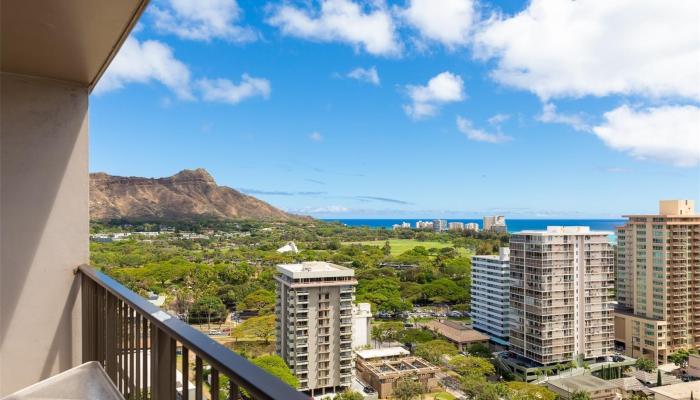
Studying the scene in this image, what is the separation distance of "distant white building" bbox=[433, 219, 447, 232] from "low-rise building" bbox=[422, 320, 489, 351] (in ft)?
33.7

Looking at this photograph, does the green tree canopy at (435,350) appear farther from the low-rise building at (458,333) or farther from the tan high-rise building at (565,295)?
the tan high-rise building at (565,295)

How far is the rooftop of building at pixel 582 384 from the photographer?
13.3m

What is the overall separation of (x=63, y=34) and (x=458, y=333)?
1777 centimetres

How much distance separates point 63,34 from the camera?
1489 mm

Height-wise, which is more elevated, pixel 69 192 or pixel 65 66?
pixel 65 66

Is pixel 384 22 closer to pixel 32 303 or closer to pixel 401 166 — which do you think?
pixel 401 166

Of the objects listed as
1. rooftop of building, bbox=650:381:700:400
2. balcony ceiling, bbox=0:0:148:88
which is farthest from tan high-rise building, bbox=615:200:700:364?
balcony ceiling, bbox=0:0:148:88

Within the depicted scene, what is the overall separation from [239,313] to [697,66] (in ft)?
74.0

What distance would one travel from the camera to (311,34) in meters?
29.2

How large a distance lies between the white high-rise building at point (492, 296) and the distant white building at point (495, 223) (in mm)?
8897

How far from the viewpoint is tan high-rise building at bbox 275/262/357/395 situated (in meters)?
11.7

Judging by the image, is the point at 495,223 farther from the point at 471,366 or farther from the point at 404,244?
the point at 471,366

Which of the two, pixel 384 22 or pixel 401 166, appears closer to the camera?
pixel 384 22

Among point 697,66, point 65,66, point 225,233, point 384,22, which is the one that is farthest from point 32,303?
point 384,22
